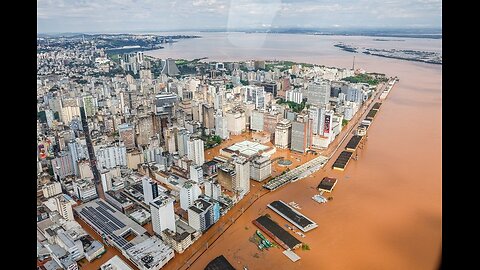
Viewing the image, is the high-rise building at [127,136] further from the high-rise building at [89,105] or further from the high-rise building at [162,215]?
the high-rise building at [162,215]

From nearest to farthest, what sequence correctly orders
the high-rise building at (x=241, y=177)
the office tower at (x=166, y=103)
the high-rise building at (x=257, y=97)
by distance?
the high-rise building at (x=241, y=177), the office tower at (x=166, y=103), the high-rise building at (x=257, y=97)

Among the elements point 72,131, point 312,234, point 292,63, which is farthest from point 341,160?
point 292,63

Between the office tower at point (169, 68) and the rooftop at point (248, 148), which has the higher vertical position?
the office tower at point (169, 68)

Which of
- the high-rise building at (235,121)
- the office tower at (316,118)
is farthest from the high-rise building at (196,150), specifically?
the office tower at (316,118)

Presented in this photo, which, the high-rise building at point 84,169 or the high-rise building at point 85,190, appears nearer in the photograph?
the high-rise building at point 85,190

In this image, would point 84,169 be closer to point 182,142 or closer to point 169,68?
point 182,142
